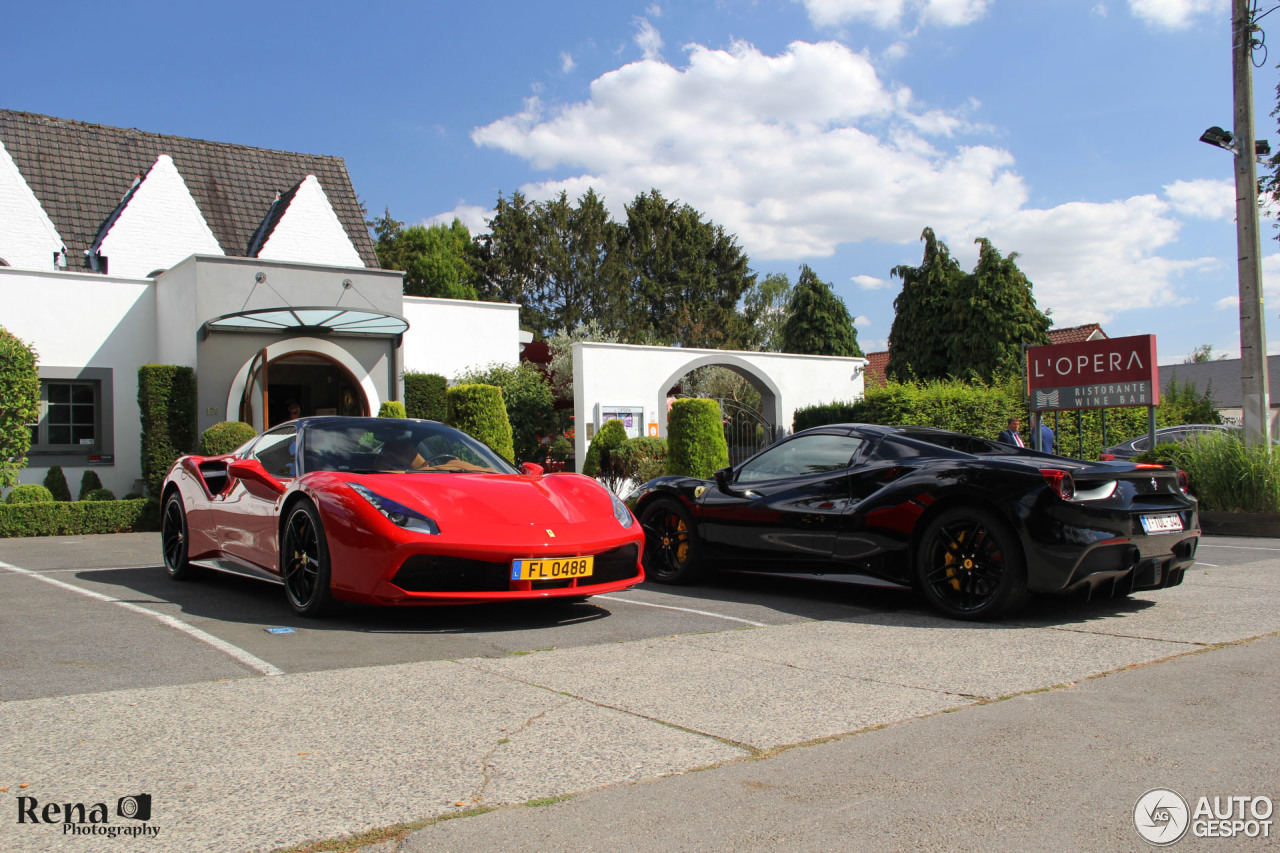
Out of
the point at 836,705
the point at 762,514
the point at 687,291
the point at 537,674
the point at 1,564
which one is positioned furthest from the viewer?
the point at 687,291

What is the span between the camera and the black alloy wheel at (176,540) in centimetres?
763

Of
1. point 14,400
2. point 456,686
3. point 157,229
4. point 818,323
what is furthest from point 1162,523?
point 818,323

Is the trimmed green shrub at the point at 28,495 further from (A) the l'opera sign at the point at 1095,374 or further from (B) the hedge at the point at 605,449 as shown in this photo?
(A) the l'opera sign at the point at 1095,374

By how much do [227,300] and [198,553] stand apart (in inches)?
422

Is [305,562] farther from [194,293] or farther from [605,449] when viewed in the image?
[605,449]

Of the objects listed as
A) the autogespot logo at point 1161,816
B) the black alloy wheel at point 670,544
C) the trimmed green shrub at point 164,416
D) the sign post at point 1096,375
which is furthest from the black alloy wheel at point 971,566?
the trimmed green shrub at point 164,416

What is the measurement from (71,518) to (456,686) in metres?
11.9

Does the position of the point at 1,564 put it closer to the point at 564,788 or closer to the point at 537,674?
the point at 537,674

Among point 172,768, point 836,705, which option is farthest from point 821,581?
point 172,768

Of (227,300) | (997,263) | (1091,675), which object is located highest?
(997,263)

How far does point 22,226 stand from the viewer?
74.7 ft

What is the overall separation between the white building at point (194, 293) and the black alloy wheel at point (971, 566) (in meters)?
12.7

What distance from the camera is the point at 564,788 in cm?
295

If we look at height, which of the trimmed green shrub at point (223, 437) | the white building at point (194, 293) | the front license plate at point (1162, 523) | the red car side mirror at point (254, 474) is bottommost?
the front license plate at point (1162, 523)
